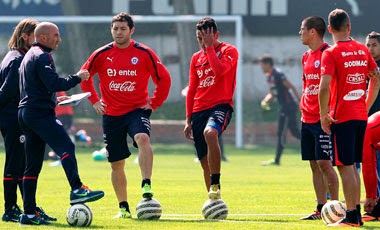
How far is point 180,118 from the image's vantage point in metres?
27.9

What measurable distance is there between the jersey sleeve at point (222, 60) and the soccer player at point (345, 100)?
1537 millimetres

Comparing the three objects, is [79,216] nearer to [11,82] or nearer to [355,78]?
[11,82]

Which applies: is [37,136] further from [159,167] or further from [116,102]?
[159,167]

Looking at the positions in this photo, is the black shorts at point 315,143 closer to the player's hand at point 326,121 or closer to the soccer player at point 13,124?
the player's hand at point 326,121

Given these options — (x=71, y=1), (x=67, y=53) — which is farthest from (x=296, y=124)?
(x=71, y=1)

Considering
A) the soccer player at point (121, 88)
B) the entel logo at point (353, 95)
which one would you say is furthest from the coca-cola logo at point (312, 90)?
the soccer player at point (121, 88)

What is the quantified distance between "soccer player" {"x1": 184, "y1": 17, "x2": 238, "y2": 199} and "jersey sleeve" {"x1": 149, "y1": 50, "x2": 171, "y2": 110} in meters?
0.34

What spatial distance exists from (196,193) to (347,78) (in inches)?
207

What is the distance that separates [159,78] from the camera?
479 inches

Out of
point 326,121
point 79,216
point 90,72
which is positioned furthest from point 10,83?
point 326,121

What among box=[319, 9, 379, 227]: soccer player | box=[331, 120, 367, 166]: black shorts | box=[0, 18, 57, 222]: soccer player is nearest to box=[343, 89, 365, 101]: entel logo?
box=[319, 9, 379, 227]: soccer player

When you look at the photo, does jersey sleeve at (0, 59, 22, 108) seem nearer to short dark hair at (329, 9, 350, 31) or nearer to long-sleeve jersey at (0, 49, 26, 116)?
long-sleeve jersey at (0, 49, 26, 116)

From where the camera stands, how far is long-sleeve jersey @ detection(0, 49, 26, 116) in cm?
1140

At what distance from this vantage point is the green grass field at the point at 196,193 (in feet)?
36.4
